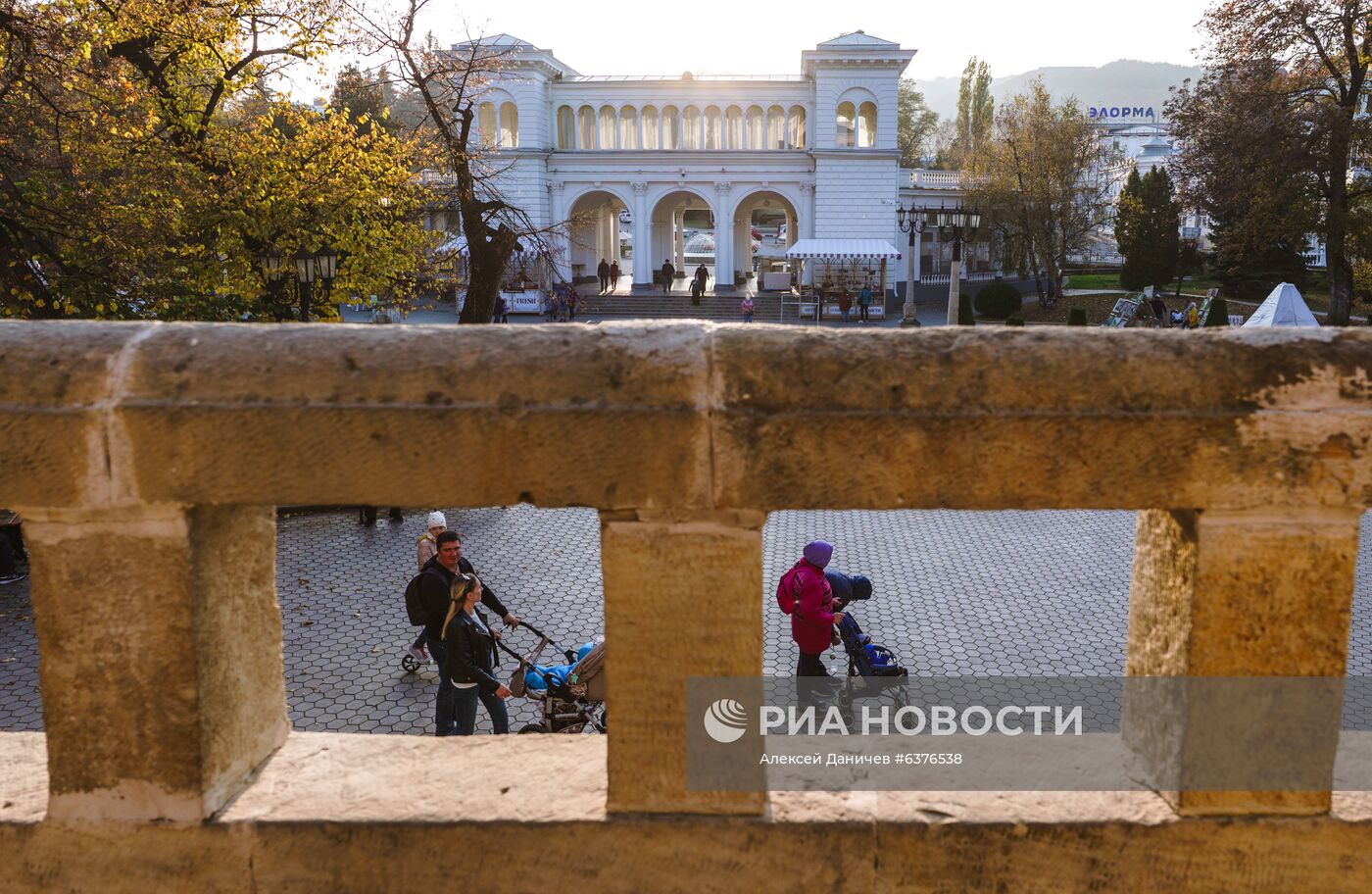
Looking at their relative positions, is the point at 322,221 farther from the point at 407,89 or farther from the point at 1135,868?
the point at 1135,868

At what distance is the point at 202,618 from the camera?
1966 mm

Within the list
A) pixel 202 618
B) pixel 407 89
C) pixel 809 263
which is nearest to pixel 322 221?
pixel 407 89

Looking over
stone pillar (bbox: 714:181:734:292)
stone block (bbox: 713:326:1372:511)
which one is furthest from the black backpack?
stone pillar (bbox: 714:181:734:292)

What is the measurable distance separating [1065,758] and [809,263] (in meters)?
38.7

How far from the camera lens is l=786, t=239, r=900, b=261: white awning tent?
36.7m

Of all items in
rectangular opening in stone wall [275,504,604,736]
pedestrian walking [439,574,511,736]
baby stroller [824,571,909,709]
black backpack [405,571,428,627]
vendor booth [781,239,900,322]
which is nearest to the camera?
pedestrian walking [439,574,511,736]

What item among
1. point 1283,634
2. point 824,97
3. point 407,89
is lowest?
point 1283,634

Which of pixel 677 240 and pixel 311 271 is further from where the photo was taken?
pixel 677 240

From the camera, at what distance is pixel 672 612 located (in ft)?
6.28

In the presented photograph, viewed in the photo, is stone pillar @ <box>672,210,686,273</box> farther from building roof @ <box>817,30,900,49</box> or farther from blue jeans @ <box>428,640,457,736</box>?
blue jeans @ <box>428,640,457,736</box>

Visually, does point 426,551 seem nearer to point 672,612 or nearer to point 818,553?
point 818,553

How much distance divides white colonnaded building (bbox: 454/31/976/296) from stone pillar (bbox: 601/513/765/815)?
38603 mm

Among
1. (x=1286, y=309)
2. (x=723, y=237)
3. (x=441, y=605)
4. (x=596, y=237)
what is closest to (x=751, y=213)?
(x=723, y=237)

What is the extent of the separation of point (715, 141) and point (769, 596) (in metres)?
37.1
